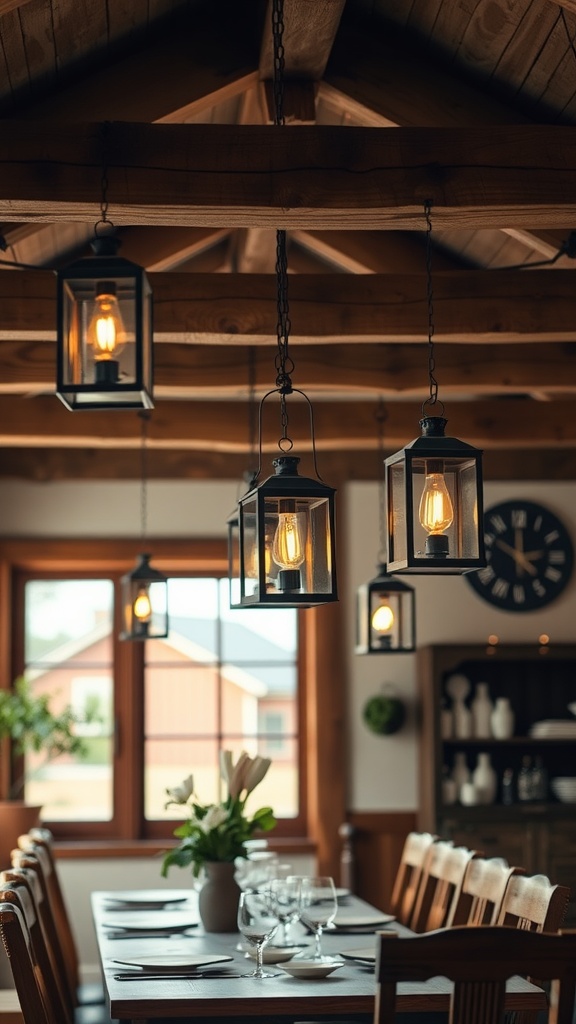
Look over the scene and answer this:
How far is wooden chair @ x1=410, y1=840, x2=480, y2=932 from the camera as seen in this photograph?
4.31 m

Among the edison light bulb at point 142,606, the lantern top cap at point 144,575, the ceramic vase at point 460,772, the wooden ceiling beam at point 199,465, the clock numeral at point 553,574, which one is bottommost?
the ceramic vase at point 460,772

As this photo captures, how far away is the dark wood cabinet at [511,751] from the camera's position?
6.31 m

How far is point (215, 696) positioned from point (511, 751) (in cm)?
162

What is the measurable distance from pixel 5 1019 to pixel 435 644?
3226 mm

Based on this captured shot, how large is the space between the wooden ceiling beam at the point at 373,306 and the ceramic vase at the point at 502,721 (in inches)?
92.9

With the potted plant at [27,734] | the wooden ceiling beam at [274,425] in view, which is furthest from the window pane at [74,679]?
the wooden ceiling beam at [274,425]

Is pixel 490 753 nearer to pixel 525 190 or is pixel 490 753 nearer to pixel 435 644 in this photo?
pixel 435 644

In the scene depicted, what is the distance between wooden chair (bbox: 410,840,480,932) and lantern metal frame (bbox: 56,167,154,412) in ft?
7.30

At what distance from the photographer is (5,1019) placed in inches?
149

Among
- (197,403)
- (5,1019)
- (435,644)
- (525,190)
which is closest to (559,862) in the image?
(435,644)

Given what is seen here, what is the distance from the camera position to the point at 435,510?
115 inches

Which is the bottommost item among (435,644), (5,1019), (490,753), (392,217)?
(5,1019)

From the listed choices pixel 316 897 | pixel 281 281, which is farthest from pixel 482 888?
pixel 281 281

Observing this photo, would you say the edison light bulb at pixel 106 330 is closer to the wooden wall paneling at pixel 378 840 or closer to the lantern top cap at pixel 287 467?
the lantern top cap at pixel 287 467
